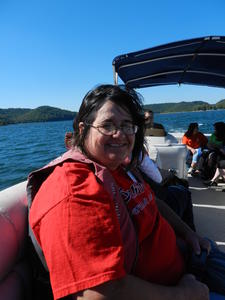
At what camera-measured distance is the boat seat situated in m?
0.97

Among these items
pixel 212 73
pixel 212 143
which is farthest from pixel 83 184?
pixel 212 73

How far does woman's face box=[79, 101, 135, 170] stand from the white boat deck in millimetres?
1897

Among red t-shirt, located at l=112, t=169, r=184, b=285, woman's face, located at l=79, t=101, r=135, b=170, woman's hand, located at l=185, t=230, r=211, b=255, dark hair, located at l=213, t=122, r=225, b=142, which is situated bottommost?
woman's hand, located at l=185, t=230, r=211, b=255

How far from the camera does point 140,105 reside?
1354mm

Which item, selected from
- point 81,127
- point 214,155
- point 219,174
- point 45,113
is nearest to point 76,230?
point 81,127

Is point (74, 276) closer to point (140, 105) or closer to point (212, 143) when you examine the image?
point (140, 105)

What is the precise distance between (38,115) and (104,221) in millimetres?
108395

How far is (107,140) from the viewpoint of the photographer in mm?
1147

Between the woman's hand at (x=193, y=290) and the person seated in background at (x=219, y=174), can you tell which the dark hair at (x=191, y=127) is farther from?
the woman's hand at (x=193, y=290)

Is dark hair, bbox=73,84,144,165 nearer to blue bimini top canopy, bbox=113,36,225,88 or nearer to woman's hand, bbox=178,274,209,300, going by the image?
woman's hand, bbox=178,274,209,300

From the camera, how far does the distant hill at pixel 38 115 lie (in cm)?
9796

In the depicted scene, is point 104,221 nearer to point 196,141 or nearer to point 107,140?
point 107,140

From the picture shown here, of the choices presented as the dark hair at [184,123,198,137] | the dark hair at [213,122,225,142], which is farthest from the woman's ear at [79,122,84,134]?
the dark hair at [184,123,198,137]

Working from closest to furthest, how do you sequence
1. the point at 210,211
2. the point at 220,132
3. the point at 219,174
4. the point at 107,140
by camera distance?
the point at 107,140
the point at 210,211
the point at 219,174
the point at 220,132
